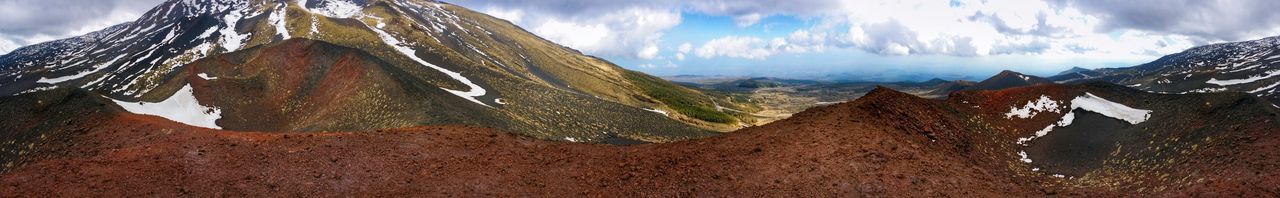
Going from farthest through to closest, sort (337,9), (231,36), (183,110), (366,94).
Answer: (337,9) → (231,36) → (183,110) → (366,94)

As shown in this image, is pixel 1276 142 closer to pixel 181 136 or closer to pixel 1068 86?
pixel 1068 86

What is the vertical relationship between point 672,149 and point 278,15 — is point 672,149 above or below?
below

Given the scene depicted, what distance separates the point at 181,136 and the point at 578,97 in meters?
53.6

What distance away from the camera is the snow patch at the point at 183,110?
4478 cm

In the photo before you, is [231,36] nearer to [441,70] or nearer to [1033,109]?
[441,70]

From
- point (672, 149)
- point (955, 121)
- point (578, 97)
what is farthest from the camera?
point (578, 97)

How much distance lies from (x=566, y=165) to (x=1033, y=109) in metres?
24.6

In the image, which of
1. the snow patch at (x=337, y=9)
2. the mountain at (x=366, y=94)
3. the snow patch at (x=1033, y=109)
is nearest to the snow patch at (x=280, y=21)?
the mountain at (x=366, y=94)

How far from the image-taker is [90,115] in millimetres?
28984

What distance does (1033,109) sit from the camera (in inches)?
1318

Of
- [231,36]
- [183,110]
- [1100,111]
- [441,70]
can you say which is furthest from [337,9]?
[1100,111]

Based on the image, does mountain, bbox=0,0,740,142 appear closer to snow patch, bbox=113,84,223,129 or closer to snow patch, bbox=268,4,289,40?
snow patch, bbox=113,84,223,129

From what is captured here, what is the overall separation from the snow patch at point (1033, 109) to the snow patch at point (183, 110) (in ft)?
159

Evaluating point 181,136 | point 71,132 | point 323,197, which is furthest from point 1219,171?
point 71,132
